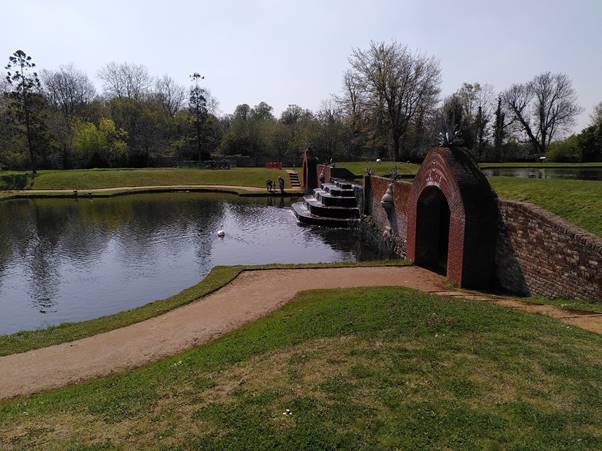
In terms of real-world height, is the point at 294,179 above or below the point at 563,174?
below

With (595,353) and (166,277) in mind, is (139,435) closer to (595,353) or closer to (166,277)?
(595,353)

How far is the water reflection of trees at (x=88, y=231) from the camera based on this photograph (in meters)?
16.0

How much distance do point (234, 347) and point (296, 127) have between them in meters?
56.9

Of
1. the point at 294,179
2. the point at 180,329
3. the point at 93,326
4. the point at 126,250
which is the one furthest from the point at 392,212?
the point at 294,179

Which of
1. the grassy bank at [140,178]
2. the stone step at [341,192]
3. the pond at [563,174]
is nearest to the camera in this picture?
the pond at [563,174]

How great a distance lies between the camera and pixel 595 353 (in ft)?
19.5

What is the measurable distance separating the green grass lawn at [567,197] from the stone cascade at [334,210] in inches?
407

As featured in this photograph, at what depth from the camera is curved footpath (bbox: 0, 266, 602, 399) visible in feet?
24.6

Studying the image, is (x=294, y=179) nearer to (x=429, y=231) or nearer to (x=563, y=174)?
(x=563, y=174)

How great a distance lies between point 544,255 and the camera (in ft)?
31.7

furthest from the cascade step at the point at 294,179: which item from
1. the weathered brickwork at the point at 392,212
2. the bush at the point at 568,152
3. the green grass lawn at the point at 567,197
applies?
the green grass lawn at the point at 567,197

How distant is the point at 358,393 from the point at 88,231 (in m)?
20.6

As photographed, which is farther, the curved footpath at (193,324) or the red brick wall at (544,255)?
the red brick wall at (544,255)

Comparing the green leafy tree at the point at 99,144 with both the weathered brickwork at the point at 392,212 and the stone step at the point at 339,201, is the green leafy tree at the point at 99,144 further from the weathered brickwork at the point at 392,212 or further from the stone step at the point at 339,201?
the weathered brickwork at the point at 392,212
